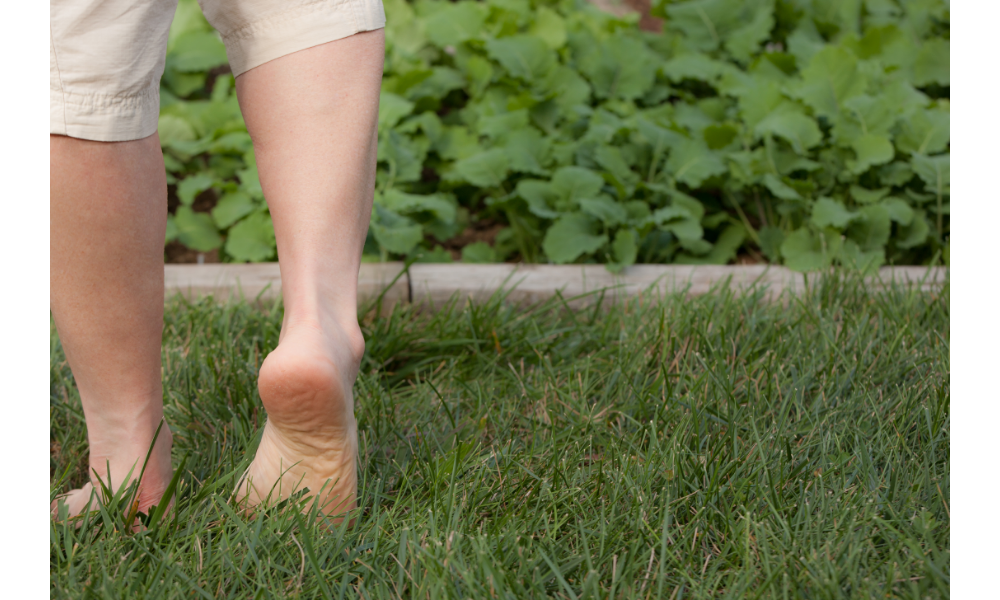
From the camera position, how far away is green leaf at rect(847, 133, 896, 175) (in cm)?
219

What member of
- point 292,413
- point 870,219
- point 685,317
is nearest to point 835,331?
point 685,317

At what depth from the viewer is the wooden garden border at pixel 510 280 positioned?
197 centimetres

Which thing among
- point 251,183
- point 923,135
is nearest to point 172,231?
point 251,183

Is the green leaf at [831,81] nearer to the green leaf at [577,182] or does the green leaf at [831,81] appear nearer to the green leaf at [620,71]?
the green leaf at [620,71]

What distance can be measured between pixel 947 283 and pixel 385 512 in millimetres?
1454

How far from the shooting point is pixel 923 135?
2.30 metres

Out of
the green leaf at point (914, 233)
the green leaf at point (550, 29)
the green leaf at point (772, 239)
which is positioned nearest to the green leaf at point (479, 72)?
the green leaf at point (550, 29)

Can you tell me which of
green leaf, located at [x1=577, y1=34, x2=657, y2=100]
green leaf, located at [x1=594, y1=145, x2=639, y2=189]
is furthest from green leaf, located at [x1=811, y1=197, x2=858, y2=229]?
green leaf, located at [x1=577, y1=34, x2=657, y2=100]

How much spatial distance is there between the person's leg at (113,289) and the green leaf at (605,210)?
48.1 inches

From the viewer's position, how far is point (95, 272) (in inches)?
40.2

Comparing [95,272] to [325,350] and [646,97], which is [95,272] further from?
[646,97]

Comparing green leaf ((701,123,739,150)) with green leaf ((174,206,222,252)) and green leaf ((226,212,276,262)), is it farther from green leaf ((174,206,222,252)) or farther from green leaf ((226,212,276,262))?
green leaf ((174,206,222,252))

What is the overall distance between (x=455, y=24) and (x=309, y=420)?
225 cm

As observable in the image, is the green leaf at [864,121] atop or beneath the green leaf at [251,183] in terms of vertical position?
atop
